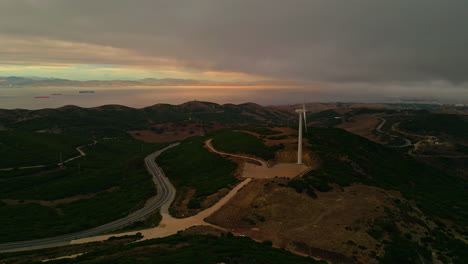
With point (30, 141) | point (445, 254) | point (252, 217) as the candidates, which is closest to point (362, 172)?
point (445, 254)

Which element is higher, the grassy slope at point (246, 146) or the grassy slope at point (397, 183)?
the grassy slope at point (246, 146)

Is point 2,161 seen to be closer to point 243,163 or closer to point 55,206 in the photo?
point 55,206

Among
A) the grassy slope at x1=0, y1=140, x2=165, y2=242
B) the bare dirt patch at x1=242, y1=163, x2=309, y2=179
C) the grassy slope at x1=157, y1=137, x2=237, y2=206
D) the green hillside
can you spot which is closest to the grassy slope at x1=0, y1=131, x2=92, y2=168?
the grassy slope at x1=0, y1=140, x2=165, y2=242

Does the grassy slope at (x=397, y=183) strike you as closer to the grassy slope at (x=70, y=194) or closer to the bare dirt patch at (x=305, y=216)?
the bare dirt patch at (x=305, y=216)

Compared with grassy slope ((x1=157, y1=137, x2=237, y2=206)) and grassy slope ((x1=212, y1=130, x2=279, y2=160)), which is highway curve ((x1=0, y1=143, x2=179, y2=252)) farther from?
grassy slope ((x1=212, y1=130, x2=279, y2=160))

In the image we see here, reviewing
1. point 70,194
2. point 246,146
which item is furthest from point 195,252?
point 70,194

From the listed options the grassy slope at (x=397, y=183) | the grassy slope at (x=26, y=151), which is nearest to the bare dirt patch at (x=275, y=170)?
the grassy slope at (x=397, y=183)

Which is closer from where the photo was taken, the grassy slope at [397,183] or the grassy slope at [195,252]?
the grassy slope at [195,252]
